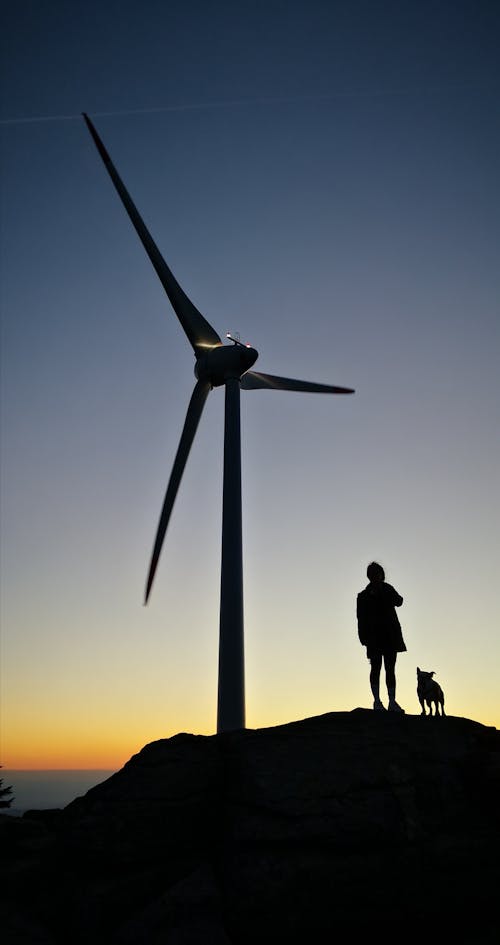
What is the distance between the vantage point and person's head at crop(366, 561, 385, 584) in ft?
42.7

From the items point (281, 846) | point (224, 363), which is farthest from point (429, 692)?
point (224, 363)

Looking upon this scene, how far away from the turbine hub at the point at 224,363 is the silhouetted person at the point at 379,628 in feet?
53.8

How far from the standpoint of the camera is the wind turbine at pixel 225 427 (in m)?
19.5

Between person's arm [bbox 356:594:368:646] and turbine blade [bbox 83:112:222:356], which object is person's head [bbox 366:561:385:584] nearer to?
person's arm [bbox 356:594:368:646]

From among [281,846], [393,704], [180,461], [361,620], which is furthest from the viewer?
[180,461]

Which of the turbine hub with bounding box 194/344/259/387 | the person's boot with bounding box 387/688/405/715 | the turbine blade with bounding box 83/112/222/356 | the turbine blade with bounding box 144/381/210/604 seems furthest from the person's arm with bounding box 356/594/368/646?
the turbine blade with bounding box 83/112/222/356

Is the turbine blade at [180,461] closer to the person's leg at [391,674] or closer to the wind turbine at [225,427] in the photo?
the wind turbine at [225,427]

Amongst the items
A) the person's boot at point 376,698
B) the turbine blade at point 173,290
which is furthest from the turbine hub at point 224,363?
the person's boot at point 376,698

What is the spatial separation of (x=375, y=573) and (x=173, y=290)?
2106 cm

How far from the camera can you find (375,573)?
13.0 meters

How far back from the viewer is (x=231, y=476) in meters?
23.0

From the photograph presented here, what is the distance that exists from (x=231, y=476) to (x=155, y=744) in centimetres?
1292

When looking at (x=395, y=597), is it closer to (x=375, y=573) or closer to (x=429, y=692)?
(x=375, y=573)

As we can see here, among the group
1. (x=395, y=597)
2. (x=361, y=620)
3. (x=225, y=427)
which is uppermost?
(x=225, y=427)
